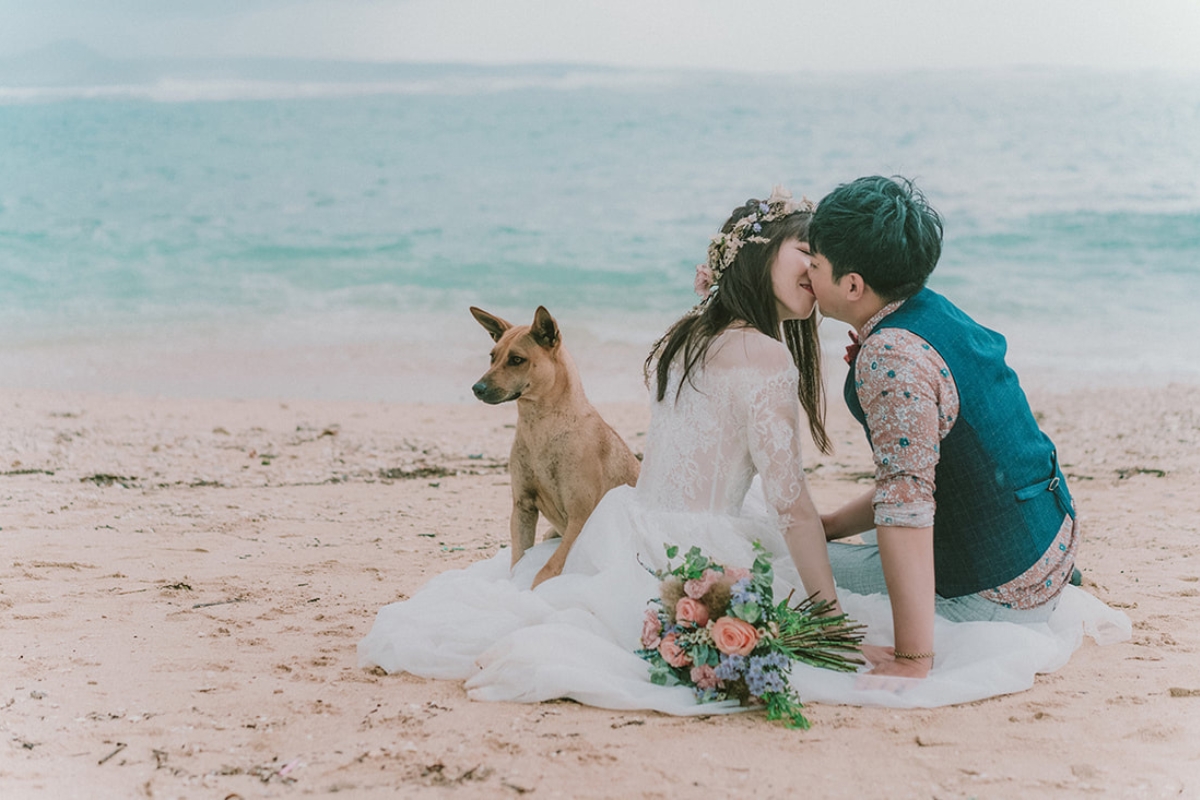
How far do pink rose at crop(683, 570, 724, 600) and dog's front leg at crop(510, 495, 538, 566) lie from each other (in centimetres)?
125

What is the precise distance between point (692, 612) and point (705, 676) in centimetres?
20

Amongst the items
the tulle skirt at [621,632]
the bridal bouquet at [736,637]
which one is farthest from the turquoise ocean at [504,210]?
the bridal bouquet at [736,637]

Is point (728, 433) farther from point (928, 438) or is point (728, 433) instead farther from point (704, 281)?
point (928, 438)

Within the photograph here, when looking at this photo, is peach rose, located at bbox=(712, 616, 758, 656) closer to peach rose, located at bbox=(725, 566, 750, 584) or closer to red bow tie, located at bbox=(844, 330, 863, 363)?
peach rose, located at bbox=(725, 566, 750, 584)

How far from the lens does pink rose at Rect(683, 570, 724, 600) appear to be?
3.41 meters

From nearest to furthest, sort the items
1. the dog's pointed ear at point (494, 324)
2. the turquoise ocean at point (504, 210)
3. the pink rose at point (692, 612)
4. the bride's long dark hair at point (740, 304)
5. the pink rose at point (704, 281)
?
the pink rose at point (692, 612)
the bride's long dark hair at point (740, 304)
the pink rose at point (704, 281)
the dog's pointed ear at point (494, 324)
the turquoise ocean at point (504, 210)

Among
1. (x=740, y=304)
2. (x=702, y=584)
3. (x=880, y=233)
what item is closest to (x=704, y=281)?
(x=740, y=304)

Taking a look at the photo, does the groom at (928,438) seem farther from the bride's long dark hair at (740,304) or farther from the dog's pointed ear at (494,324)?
the dog's pointed ear at (494,324)

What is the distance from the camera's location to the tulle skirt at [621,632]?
346 cm

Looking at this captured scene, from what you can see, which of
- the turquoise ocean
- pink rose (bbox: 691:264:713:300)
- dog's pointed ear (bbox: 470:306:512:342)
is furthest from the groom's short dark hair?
the turquoise ocean

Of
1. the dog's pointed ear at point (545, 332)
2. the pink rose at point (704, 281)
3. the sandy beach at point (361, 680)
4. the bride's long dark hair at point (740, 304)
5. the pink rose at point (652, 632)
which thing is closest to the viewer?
the sandy beach at point (361, 680)

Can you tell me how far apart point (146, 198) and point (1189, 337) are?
22.8m

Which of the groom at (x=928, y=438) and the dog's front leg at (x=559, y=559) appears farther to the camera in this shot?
the dog's front leg at (x=559, y=559)

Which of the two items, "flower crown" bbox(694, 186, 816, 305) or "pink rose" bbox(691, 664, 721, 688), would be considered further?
"flower crown" bbox(694, 186, 816, 305)
